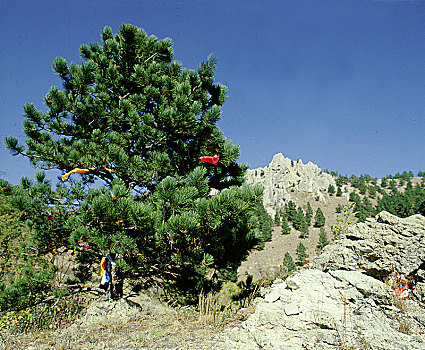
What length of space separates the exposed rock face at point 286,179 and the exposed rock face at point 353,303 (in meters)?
67.0

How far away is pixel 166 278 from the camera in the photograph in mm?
5285

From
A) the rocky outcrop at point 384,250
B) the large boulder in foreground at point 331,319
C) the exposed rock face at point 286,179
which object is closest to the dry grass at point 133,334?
the large boulder in foreground at point 331,319

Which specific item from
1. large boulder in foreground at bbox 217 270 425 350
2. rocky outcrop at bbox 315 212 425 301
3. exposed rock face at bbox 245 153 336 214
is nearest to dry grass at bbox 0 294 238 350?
large boulder in foreground at bbox 217 270 425 350

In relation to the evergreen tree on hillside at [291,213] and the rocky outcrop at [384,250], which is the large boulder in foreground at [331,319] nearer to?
the rocky outcrop at [384,250]

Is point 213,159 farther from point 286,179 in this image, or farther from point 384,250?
point 286,179

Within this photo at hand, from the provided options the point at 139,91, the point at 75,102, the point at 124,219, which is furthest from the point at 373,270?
the point at 75,102

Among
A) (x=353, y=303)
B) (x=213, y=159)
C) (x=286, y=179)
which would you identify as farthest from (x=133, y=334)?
(x=286, y=179)

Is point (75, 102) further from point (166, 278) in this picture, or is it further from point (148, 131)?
point (166, 278)

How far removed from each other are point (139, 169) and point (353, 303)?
4482 millimetres

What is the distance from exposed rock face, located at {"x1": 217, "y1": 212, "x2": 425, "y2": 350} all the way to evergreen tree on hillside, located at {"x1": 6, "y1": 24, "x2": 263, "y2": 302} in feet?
4.12

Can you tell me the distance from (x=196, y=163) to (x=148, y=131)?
1440mm

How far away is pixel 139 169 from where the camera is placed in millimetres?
4867

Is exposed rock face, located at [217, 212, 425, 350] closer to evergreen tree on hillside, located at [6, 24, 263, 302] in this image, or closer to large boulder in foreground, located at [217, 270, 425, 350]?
large boulder in foreground, located at [217, 270, 425, 350]

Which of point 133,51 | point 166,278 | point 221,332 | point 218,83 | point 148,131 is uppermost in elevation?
point 133,51
